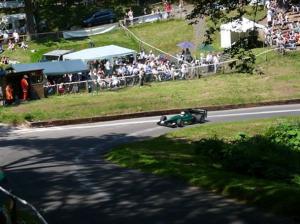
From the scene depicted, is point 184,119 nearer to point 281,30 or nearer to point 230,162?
point 230,162

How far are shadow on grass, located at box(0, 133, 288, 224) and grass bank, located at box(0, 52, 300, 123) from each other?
11.2 m

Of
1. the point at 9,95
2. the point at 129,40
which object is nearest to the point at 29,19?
the point at 129,40

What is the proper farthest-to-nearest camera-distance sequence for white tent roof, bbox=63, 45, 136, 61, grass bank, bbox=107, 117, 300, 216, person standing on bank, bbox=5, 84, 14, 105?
white tent roof, bbox=63, 45, 136, 61, person standing on bank, bbox=5, 84, 14, 105, grass bank, bbox=107, 117, 300, 216

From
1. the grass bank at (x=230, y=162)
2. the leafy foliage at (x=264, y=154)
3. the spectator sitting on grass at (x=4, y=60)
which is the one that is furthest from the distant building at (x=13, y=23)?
the leafy foliage at (x=264, y=154)

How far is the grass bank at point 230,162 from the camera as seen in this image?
9562mm

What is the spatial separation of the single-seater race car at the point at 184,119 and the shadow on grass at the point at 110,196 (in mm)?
8544

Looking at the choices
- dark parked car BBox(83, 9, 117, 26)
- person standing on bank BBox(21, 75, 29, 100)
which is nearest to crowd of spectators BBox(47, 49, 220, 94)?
person standing on bank BBox(21, 75, 29, 100)

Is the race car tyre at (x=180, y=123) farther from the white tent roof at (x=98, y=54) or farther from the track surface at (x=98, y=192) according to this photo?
the white tent roof at (x=98, y=54)

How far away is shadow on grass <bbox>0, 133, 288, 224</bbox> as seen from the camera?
9117 mm

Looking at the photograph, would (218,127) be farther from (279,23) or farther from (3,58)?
(3,58)

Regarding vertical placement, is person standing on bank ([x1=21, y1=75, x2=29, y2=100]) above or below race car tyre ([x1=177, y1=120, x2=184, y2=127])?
above

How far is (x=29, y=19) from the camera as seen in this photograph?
51.1 meters

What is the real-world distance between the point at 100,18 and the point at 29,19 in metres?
7.17

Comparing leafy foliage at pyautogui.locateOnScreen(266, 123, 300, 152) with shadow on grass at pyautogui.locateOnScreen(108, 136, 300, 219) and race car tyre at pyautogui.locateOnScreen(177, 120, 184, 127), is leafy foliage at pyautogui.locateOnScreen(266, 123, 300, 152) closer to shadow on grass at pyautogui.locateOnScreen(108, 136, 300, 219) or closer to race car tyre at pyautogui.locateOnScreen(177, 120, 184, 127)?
shadow on grass at pyautogui.locateOnScreen(108, 136, 300, 219)
